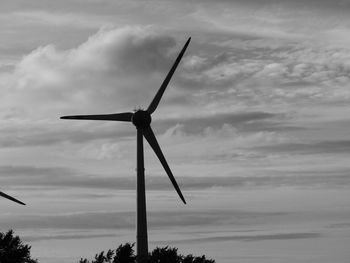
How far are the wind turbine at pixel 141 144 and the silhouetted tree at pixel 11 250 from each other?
113ft

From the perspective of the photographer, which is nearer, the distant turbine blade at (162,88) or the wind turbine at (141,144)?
the wind turbine at (141,144)

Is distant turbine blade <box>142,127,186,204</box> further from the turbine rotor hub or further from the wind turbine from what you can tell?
the turbine rotor hub

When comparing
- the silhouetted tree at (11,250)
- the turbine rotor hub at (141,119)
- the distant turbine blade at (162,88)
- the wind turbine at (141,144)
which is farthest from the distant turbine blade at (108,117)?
the silhouetted tree at (11,250)

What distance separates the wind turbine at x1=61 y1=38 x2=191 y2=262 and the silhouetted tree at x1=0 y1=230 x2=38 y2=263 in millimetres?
34455

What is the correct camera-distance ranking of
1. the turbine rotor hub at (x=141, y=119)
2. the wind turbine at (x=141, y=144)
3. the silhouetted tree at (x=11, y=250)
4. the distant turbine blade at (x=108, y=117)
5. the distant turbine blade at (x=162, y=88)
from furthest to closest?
1. the silhouetted tree at (x=11, y=250)
2. the distant turbine blade at (x=162, y=88)
3. the distant turbine blade at (x=108, y=117)
4. the turbine rotor hub at (x=141, y=119)
5. the wind turbine at (x=141, y=144)

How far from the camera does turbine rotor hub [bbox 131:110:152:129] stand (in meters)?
94.6

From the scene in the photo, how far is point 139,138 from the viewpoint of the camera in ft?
312

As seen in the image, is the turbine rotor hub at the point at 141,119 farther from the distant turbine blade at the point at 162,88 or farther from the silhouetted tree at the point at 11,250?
the silhouetted tree at the point at 11,250

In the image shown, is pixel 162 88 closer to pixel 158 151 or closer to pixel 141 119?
pixel 141 119

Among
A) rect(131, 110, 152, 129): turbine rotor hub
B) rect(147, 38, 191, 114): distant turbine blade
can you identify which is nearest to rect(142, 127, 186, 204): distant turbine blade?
rect(131, 110, 152, 129): turbine rotor hub

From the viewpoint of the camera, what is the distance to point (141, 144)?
95188 millimetres

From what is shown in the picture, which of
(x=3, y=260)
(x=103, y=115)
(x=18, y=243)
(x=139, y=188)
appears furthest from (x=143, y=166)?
(x=18, y=243)

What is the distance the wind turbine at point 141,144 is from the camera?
92875 mm

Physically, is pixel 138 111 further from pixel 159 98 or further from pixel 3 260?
pixel 3 260
